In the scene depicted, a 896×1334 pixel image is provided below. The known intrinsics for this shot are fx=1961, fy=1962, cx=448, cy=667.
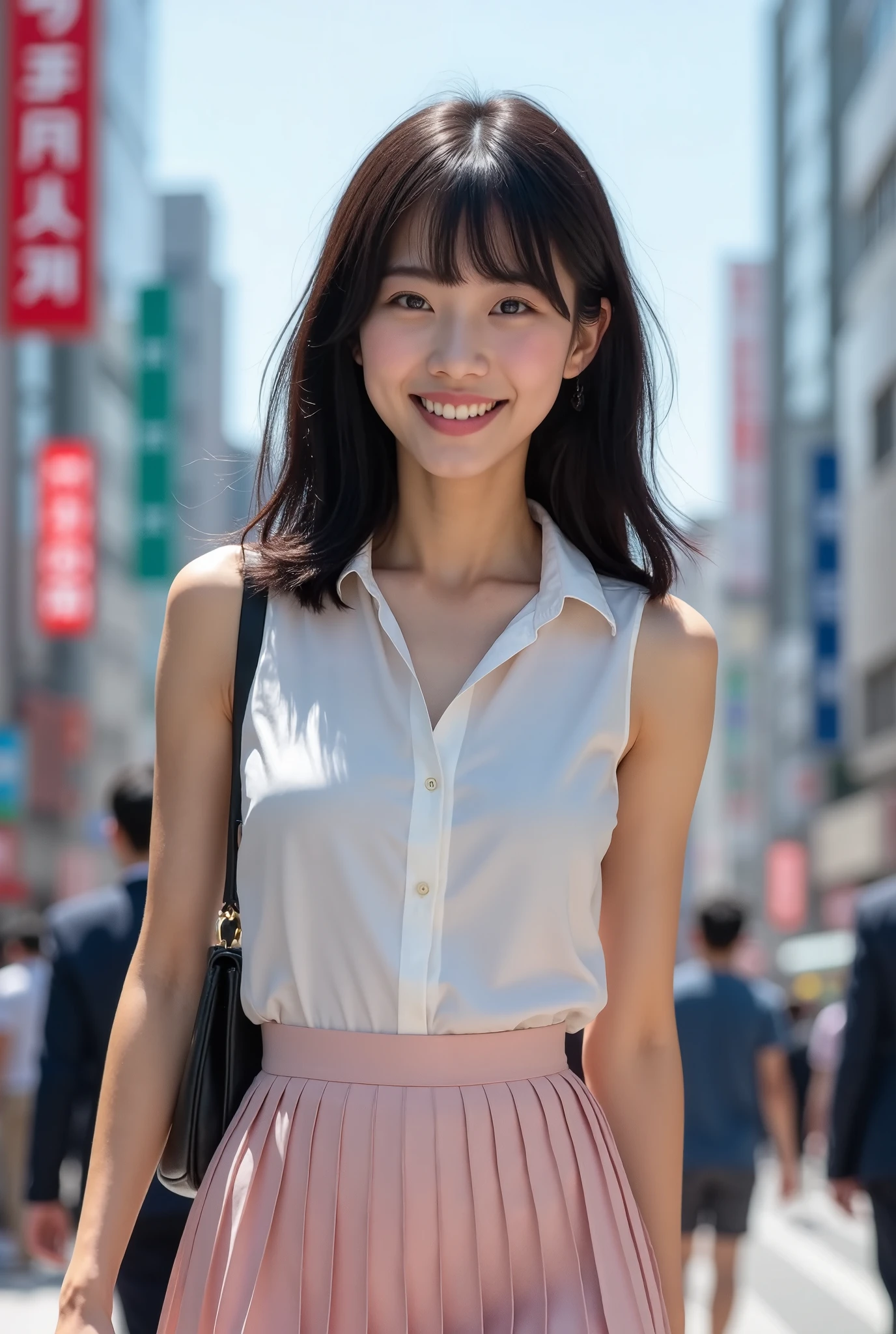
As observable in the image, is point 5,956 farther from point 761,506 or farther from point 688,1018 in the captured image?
point 761,506

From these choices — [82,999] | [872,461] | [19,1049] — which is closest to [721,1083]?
[82,999]

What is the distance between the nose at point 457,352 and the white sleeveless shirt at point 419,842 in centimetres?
28

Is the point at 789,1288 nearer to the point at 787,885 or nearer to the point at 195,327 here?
the point at 787,885

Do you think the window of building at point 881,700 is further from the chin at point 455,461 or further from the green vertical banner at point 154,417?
the chin at point 455,461

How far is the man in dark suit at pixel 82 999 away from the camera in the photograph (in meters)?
5.21

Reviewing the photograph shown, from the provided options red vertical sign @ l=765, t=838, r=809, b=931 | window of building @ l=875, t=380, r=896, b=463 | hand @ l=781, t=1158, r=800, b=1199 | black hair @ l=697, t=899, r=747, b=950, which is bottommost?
red vertical sign @ l=765, t=838, r=809, b=931

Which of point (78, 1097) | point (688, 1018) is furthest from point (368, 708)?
point (688, 1018)

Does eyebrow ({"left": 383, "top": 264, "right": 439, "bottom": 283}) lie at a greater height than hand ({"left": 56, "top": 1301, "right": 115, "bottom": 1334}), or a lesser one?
greater

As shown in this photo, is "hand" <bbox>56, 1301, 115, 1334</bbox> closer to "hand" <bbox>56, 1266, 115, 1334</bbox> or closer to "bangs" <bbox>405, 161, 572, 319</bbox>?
"hand" <bbox>56, 1266, 115, 1334</bbox>

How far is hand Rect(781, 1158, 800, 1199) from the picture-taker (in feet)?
34.3

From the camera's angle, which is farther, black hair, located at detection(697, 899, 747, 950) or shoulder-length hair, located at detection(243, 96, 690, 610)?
black hair, located at detection(697, 899, 747, 950)

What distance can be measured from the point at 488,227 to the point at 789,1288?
8.77m

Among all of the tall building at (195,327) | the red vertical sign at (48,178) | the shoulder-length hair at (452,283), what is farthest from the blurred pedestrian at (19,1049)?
the tall building at (195,327)

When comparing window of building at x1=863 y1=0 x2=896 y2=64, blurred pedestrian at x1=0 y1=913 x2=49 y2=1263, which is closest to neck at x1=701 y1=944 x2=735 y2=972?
blurred pedestrian at x1=0 y1=913 x2=49 y2=1263
